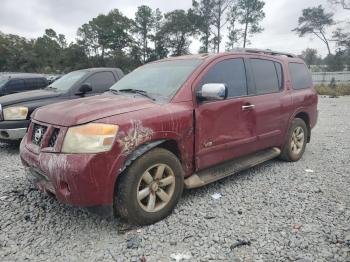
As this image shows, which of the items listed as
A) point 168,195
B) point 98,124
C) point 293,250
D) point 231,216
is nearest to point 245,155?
point 231,216

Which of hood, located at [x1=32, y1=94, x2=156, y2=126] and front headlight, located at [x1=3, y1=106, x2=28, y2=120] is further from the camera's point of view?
front headlight, located at [x1=3, y1=106, x2=28, y2=120]

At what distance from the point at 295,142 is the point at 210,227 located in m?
3.00

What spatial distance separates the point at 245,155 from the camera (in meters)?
4.47

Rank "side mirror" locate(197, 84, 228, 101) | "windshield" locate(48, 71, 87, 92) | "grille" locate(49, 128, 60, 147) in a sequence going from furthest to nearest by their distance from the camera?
"windshield" locate(48, 71, 87, 92) → "side mirror" locate(197, 84, 228, 101) → "grille" locate(49, 128, 60, 147)

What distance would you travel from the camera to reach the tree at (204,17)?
46.2 m

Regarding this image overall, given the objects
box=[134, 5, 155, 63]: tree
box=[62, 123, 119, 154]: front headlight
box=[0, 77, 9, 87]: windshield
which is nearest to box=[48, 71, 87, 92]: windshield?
box=[0, 77, 9, 87]: windshield

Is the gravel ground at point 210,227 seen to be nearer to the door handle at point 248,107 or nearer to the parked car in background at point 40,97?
the door handle at point 248,107

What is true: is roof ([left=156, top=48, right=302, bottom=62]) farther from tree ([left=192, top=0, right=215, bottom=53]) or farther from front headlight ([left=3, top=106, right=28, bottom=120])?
tree ([left=192, top=0, right=215, bottom=53])

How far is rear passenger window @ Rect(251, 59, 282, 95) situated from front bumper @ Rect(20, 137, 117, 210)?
2.59 m

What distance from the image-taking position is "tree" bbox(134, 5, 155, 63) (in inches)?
2126

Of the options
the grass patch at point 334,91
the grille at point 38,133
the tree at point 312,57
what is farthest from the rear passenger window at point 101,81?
the tree at point 312,57

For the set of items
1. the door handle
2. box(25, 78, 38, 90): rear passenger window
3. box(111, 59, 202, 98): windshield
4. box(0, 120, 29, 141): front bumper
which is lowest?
box(0, 120, 29, 141): front bumper

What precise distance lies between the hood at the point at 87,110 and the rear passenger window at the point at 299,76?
308 cm

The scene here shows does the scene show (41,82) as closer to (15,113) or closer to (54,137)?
(15,113)
